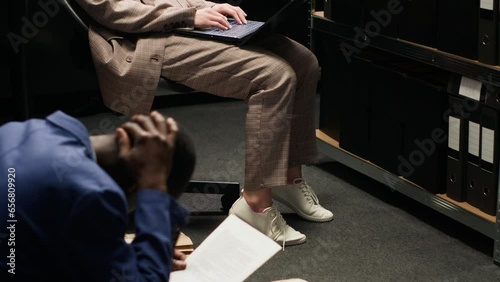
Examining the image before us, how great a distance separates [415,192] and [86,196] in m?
1.74

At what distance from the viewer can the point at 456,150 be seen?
2.49 meters

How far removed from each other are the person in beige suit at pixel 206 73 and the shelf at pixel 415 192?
41 cm

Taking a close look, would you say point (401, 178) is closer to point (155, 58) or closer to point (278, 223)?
point (278, 223)

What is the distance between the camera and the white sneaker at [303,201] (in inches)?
105

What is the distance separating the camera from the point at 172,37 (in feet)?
8.05

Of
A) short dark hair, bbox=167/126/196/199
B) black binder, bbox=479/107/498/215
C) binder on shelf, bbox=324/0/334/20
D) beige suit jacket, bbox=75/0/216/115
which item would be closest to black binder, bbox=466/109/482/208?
black binder, bbox=479/107/498/215

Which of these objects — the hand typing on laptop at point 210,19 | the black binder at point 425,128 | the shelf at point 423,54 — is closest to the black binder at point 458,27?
the shelf at point 423,54

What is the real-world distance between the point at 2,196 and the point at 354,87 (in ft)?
6.32

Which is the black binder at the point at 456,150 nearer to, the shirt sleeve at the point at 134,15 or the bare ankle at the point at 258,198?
the bare ankle at the point at 258,198

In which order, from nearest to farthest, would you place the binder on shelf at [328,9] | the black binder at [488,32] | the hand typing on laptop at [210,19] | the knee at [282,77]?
the black binder at [488,32] → the knee at [282,77] → the hand typing on laptop at [210,19] → the binder on shelf at [328,9]

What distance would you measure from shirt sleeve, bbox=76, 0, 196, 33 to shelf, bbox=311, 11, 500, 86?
65 centimetres

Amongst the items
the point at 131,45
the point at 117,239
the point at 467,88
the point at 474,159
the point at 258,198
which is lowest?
the point at 258,198

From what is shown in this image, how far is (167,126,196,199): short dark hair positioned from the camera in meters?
1.16

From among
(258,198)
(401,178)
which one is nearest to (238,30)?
(258,198)
